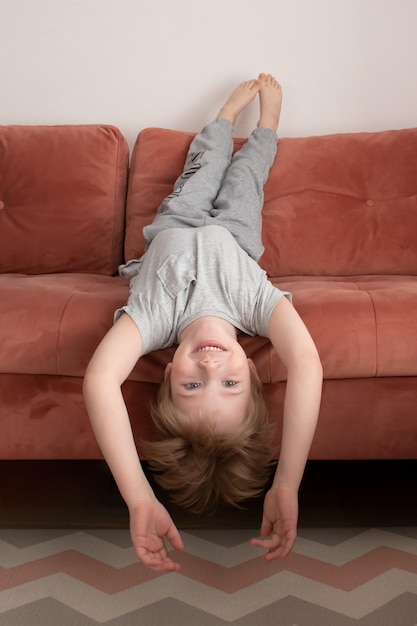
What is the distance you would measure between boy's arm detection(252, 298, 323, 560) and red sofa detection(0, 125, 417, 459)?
0.10 meters

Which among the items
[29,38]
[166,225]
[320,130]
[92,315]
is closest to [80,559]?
[92,315]

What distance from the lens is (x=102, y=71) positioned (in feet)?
8.87

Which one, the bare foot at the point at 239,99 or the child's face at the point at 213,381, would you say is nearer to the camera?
the child's face at the point at 213,381

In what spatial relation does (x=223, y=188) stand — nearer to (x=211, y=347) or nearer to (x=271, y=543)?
(x=211, y=347)

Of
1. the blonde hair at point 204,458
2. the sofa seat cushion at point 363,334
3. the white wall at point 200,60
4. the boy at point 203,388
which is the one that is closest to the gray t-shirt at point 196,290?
the boy at point 203,388

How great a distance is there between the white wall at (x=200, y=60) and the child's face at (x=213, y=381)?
150cm

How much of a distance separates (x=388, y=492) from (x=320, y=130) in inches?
60.1

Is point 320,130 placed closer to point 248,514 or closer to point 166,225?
point 166,225

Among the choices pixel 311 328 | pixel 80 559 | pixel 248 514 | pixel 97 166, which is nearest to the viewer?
pixel 80 559

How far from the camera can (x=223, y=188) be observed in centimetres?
223

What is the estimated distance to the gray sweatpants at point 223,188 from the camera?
2.09 metres

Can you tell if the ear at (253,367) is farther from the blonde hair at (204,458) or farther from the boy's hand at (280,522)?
the boy's hand at (280,522)

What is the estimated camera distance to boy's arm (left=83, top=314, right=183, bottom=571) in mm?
1262

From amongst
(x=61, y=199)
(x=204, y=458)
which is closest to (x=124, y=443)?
(x=204, y=458)
